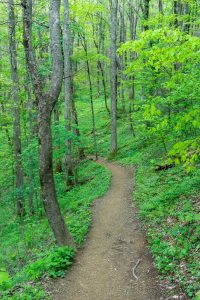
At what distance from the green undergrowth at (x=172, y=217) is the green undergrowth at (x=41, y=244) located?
A: 212 centimetres

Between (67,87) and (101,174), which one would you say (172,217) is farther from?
(67,87)

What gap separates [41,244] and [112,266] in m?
3.71

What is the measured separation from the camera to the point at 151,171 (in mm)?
14367

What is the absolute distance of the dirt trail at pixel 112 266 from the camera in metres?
6.21

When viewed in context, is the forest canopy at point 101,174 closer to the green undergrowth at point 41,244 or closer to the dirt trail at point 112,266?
the green undergrowth at point 41,244

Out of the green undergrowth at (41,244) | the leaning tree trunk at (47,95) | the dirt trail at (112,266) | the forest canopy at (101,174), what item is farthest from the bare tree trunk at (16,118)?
A: the leaning tree trunk at (47,95)

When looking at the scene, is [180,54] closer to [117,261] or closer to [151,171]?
[117,261]

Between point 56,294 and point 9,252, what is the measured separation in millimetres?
5616

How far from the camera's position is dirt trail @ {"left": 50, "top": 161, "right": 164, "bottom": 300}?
245 inches

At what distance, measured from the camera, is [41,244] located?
33.1 ft

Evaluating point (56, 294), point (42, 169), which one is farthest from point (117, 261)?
point (42, 169)

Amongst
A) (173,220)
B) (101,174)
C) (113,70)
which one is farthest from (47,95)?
(113,70)

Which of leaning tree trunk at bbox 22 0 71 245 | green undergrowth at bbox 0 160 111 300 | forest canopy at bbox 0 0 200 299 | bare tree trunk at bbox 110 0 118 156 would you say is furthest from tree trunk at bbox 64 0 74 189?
leaning tree trunk at bbox 22 0 71 245

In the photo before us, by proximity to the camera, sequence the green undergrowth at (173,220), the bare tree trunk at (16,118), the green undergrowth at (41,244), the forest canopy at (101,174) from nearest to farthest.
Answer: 1. the forest canopy at (101,174)
2. the green undergrowth at (173,220)
3. the green undergrowth at (41,244)
4. the bare tree trunk at (16,118)
